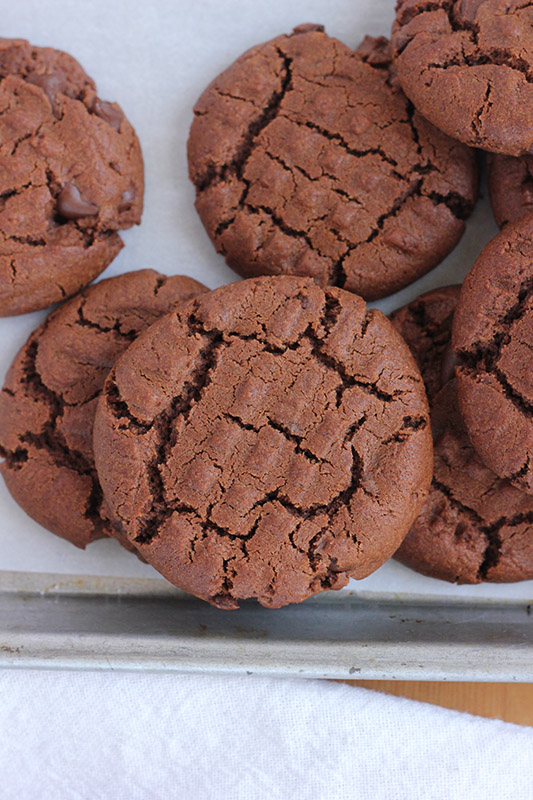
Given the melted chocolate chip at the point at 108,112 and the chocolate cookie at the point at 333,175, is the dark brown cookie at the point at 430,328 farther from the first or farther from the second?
the melted chocolate chip at the point at 108,112

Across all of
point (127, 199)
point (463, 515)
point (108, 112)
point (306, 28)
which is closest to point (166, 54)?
point (108, 112)

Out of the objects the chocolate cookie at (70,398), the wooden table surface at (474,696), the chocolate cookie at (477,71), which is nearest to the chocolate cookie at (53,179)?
the chocolate cookie at (70,398)

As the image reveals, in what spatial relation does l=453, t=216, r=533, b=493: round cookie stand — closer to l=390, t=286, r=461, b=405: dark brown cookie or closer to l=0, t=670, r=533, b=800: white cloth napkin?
l=390, t=286, r=461, b=405: dark brown cookie

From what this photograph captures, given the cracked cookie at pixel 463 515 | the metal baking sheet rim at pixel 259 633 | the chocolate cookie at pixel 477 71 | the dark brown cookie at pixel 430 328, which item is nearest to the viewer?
the chocolate cookie at pixel 477 71

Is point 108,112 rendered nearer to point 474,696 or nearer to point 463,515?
point 463,515

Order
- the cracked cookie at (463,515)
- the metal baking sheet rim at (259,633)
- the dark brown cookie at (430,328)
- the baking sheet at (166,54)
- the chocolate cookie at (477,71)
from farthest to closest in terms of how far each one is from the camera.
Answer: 1. the baking sheet at (166,54)
2. the dark brown cookie at (430,328)
3. the cracked cookie at (463,515)
4. the metal baking sheet rim at (259,633)
5. the chocolate cookie at (477,71)

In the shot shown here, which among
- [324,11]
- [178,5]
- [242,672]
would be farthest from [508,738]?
[178,5]

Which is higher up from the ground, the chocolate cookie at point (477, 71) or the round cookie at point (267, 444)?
the chocolate cookie at point (477, 71)

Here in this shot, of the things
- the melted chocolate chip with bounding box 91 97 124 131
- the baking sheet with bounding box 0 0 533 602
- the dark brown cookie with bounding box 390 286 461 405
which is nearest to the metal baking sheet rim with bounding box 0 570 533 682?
the dark brown cookie with bounding box 390 286 461 405
